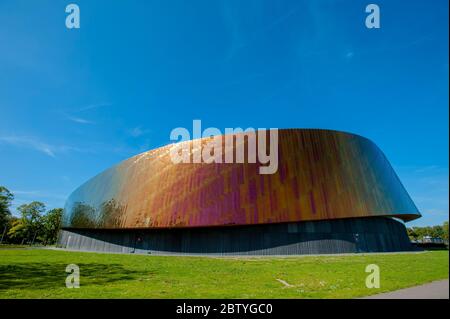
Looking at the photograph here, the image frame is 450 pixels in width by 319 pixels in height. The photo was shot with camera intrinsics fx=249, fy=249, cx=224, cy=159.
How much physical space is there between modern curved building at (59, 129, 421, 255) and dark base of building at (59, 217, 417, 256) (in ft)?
0.34

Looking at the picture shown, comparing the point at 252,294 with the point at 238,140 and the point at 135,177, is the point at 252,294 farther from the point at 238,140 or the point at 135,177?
the point at 135,177

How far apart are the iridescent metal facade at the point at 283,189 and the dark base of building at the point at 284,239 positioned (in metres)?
1.44

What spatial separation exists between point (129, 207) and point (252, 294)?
30532 mm

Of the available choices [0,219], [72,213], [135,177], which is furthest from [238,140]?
[0,219]

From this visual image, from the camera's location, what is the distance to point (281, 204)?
26.9 metres

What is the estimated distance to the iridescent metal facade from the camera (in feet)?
88.5

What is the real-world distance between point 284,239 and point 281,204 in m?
3.72

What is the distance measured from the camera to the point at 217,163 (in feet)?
101

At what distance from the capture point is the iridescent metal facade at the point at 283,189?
88.5 ft

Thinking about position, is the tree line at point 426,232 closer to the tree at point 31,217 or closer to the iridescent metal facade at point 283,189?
the iridescent metal facade at point 283,189

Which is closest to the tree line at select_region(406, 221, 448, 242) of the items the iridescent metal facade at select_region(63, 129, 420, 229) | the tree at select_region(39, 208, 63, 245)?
the iridescent metal facade at select_region(63, 129, 420, 229)

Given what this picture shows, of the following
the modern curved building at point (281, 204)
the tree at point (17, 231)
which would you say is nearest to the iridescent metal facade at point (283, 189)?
the modern curved building at point (281, 204)

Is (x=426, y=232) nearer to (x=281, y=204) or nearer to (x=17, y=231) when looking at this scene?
(x=281, y=204)
